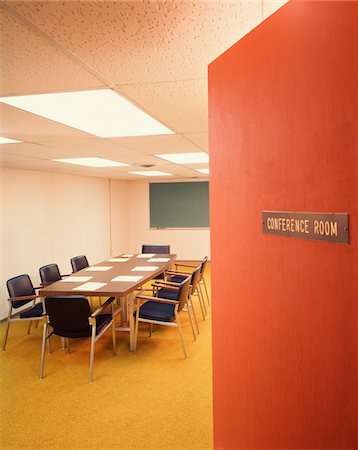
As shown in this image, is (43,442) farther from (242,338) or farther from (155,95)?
(155,95)

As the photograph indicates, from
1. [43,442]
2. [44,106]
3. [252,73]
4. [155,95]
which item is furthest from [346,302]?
[43,442]

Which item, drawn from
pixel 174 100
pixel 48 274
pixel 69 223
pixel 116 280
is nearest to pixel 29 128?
pixel 174 100

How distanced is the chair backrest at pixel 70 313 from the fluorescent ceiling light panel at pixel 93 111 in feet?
5.23

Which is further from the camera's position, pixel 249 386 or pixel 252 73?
pixel 249 386

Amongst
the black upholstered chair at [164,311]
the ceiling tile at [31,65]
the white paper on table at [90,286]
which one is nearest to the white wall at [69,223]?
the white paper on table at [90,286]

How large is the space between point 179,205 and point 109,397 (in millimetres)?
7057

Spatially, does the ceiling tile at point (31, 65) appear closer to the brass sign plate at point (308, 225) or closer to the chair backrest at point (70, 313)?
the brass sign plate at point (308, 225)

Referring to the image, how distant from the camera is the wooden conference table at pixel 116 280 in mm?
3783

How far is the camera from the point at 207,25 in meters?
1.19

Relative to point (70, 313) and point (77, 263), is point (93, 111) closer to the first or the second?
point (70, 313)

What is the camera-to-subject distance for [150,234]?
10031 millimetres

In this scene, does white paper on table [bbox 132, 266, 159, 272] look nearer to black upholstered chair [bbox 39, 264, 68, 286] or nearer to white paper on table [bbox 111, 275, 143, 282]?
white paper on table [bbox 111, 275, 143, 282]

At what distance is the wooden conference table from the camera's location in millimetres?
3783

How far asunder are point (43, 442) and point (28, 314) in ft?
6.04
